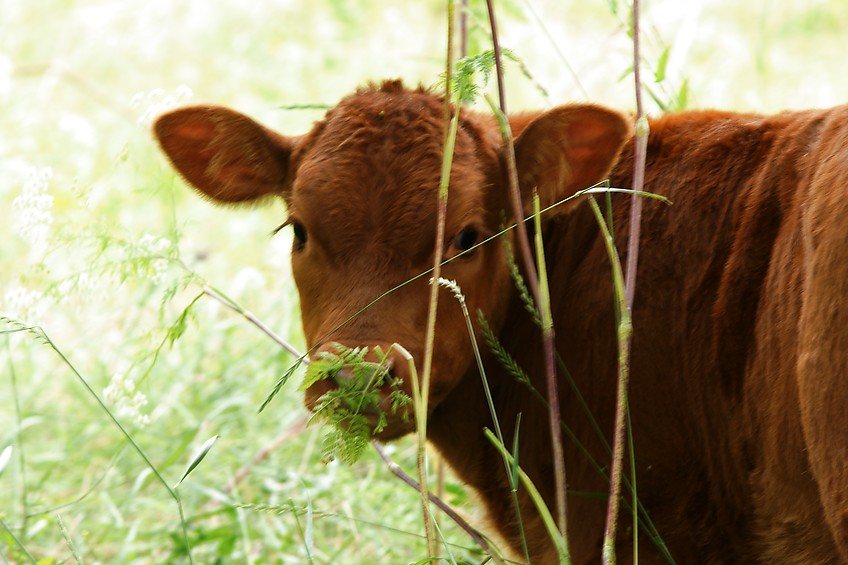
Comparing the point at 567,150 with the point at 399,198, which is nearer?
the point at 399,198

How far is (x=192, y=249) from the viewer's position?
6.41 meters

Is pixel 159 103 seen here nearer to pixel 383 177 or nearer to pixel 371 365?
pixel 383 177

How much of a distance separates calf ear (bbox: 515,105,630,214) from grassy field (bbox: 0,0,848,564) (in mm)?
442

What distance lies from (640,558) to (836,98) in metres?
4.75

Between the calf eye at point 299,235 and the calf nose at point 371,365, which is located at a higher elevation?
the calf eye at point 299,235

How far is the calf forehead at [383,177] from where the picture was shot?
2904mm

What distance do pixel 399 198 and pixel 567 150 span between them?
0.58m

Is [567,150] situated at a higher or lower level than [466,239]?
higher

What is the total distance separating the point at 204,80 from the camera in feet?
27.5

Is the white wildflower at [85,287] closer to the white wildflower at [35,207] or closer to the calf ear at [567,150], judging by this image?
the white wildflower at [35,207]

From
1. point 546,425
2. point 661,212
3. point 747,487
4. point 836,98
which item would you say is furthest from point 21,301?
point 836,98

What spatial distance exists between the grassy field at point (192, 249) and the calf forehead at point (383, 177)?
522 mm

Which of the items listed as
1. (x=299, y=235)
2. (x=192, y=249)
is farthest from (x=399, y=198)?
(x=192, y=249)

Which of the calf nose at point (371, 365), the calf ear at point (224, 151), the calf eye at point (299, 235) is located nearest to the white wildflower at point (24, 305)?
the calf ear at point (224, 151)
